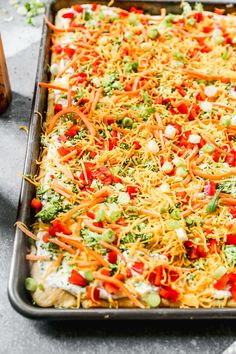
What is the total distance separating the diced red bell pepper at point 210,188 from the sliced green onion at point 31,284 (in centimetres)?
102

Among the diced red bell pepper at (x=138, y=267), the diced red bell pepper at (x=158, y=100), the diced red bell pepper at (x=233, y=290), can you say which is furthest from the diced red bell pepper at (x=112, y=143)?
the diced red bell pepper at (x=233, y=290)

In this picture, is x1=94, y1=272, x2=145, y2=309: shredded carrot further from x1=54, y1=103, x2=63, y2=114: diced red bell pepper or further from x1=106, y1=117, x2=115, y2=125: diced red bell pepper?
x1=54, y1=103, x2=63, y2=114: diced red bell pepper

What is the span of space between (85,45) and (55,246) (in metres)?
1.59

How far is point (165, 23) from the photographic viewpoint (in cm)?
371

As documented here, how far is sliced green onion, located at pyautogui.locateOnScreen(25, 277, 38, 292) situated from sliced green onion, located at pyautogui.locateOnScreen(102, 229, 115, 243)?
380 millimetres

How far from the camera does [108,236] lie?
2.36 m

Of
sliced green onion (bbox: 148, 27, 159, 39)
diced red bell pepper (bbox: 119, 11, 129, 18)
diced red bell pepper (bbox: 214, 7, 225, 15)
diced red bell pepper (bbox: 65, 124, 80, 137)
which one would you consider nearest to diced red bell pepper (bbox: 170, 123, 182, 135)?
diced red bell pepper (bbox: 65, 124, 80, 137)

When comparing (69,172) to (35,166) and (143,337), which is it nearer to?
(35,166)

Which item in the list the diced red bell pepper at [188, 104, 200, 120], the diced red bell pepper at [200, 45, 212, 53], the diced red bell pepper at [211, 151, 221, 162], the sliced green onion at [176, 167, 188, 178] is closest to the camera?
the sliced green onion at [176, 167, 188, 178]

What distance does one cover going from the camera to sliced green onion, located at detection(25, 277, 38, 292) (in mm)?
2256

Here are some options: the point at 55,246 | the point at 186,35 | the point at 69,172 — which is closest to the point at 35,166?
the point at 69,172

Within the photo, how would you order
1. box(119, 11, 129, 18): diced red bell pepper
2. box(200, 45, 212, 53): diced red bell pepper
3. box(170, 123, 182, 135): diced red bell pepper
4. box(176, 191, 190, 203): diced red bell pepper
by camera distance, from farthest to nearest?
box(119, 11, 129, 18): diced red bell pepper < box(200, 45, 212, 53): diced red bell pepper < box(170, 123, 182, 135): diced red bell pepper < box(176, 191, 190, 203): diced red bell pepper

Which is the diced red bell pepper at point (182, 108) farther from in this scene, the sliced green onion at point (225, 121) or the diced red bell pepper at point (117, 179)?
the diced red bell pepper at point (117, 179)

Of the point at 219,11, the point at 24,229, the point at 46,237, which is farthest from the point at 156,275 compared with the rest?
the point at 219,11
